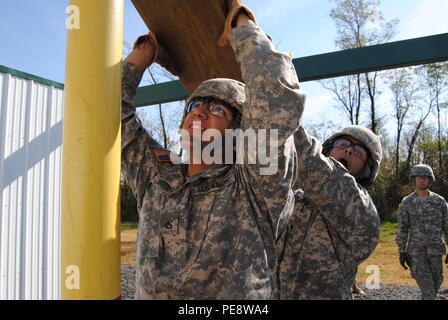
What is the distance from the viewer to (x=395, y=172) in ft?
69.4

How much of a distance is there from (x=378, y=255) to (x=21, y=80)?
43.0ft

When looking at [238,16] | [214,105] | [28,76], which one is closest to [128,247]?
[28,76]

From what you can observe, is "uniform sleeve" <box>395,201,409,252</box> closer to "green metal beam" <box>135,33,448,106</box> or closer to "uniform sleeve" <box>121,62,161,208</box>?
"green metal beam" <box>135,33,448,106</box>

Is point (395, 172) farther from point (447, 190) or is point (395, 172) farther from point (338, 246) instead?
point (338, 246)

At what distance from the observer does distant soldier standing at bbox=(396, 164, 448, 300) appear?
6117mm

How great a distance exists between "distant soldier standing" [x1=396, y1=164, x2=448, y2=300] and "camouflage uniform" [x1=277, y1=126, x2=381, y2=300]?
15.4 feet

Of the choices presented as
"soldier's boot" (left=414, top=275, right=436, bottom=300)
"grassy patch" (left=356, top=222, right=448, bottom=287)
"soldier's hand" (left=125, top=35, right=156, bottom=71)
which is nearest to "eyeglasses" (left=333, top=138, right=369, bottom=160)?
"soldier's hand" (left=125, top=35, right=156, bottom=71)

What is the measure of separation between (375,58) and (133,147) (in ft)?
6.13

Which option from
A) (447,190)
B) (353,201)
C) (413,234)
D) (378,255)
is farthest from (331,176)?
(447,190)

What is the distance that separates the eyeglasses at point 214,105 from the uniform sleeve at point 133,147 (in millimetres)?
318

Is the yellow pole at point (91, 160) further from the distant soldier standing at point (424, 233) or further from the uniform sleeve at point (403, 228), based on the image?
the uniform sleeve at point (403, 228)

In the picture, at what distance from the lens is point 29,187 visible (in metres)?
3.91

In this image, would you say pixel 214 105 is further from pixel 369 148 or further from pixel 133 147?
pixel 369 148

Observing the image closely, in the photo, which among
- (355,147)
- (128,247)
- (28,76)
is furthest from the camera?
(128,247)
